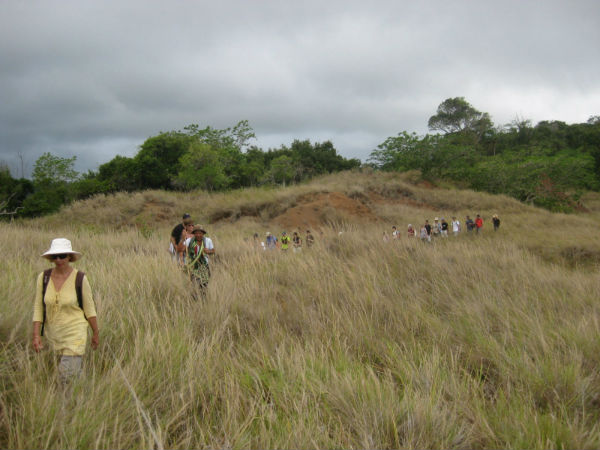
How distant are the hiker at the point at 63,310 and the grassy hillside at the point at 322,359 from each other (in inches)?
6.3

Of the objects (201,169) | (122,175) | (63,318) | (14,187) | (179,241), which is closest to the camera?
(63,318)

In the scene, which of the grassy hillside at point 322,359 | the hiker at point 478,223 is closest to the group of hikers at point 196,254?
the grassy hillside at point 322,359

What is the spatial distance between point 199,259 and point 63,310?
8.96ft

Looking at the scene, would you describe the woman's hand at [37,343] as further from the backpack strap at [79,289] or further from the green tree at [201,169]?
the green tree at [201,169]

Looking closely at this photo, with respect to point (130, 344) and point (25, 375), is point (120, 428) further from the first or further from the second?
point (130, 344)

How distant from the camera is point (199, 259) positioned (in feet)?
18.0

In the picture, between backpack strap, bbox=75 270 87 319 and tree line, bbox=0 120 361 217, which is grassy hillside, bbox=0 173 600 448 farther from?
tree line, bbox=0 120 361 217

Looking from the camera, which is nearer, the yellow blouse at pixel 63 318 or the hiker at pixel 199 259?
the yellow blouse at pixel 63 318

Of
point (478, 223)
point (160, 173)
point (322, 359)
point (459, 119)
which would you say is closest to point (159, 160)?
point (160, 173)

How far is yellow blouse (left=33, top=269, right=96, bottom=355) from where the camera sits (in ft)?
8.96

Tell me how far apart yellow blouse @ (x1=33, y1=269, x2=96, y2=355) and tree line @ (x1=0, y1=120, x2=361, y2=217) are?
28.7 metres

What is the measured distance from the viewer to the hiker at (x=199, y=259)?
521 centimetres

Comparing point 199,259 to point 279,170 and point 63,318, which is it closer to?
point 63,318

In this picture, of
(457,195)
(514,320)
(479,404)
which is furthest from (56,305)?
(457,195)
